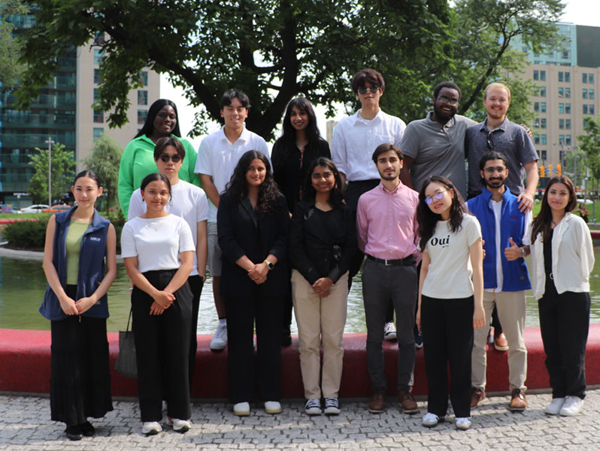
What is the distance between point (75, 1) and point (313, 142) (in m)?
8.77

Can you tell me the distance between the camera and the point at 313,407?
470cm

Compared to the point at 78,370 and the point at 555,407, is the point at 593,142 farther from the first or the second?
the point at 78,370

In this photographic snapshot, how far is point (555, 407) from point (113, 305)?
24.5 feet

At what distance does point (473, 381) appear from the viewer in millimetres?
4852

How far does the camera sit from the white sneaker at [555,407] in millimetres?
4629

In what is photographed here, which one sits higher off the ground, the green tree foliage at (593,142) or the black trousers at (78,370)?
the green tree foliage at (593,142)

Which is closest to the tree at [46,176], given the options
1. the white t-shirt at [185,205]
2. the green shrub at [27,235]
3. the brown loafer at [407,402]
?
the green shrub at [27,235]

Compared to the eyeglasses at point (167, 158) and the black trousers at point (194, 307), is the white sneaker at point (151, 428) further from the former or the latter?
the eyeglasses at point (167, 158)

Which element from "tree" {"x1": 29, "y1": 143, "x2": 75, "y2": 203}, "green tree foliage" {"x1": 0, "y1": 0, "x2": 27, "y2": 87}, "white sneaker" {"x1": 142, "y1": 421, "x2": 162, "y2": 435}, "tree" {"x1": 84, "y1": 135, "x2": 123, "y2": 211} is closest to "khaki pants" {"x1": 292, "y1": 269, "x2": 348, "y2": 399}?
"white sneaker" {"x1": 142, "y1": 421, "x2": 162, "y2": 435}

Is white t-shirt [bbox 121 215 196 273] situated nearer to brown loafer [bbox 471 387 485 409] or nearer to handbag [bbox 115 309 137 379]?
handbag [bbox 115 309 137 379]

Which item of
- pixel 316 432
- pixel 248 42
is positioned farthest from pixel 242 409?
pixel 248 42

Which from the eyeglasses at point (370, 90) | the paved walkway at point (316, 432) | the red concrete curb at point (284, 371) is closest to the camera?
the paved walkway at point (316, 432)

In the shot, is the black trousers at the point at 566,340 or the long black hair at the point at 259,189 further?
the long black hair at the point at 259,189

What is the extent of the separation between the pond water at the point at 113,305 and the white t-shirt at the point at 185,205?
357 cm
